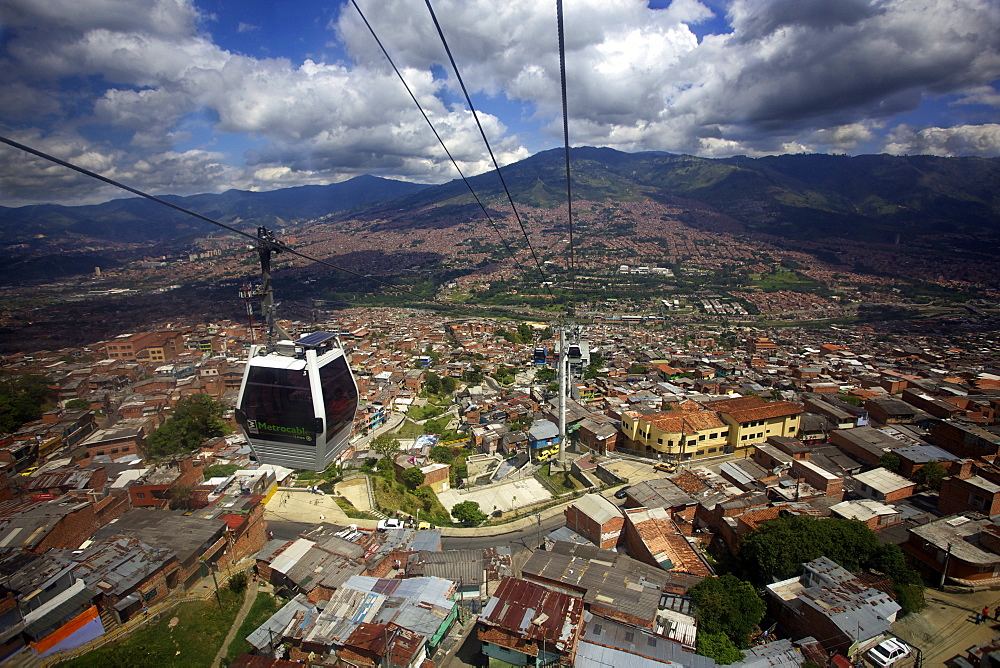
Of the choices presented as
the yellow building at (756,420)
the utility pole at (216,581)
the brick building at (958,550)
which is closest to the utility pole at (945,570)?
the brick building at (958,550)

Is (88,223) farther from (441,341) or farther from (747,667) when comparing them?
(747,667)

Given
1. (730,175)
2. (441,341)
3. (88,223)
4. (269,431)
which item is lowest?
(441,341)

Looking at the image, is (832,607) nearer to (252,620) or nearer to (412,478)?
(252,620)

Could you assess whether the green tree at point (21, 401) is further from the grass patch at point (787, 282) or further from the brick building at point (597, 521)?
the grass patch at point (787, 282)

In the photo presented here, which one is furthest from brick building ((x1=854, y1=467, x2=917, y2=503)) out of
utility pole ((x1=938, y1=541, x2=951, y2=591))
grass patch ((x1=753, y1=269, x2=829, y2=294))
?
grass patch ((x1=753, y1=269, x2=829, y2=294))

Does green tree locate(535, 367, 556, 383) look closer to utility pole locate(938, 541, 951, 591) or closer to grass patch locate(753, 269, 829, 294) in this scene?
utility pole locate(938, 541, 951, 591)

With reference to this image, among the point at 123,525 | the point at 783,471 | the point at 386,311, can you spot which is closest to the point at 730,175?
the point at 386,311

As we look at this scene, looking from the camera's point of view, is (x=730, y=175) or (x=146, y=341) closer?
(x=146, y=341)
